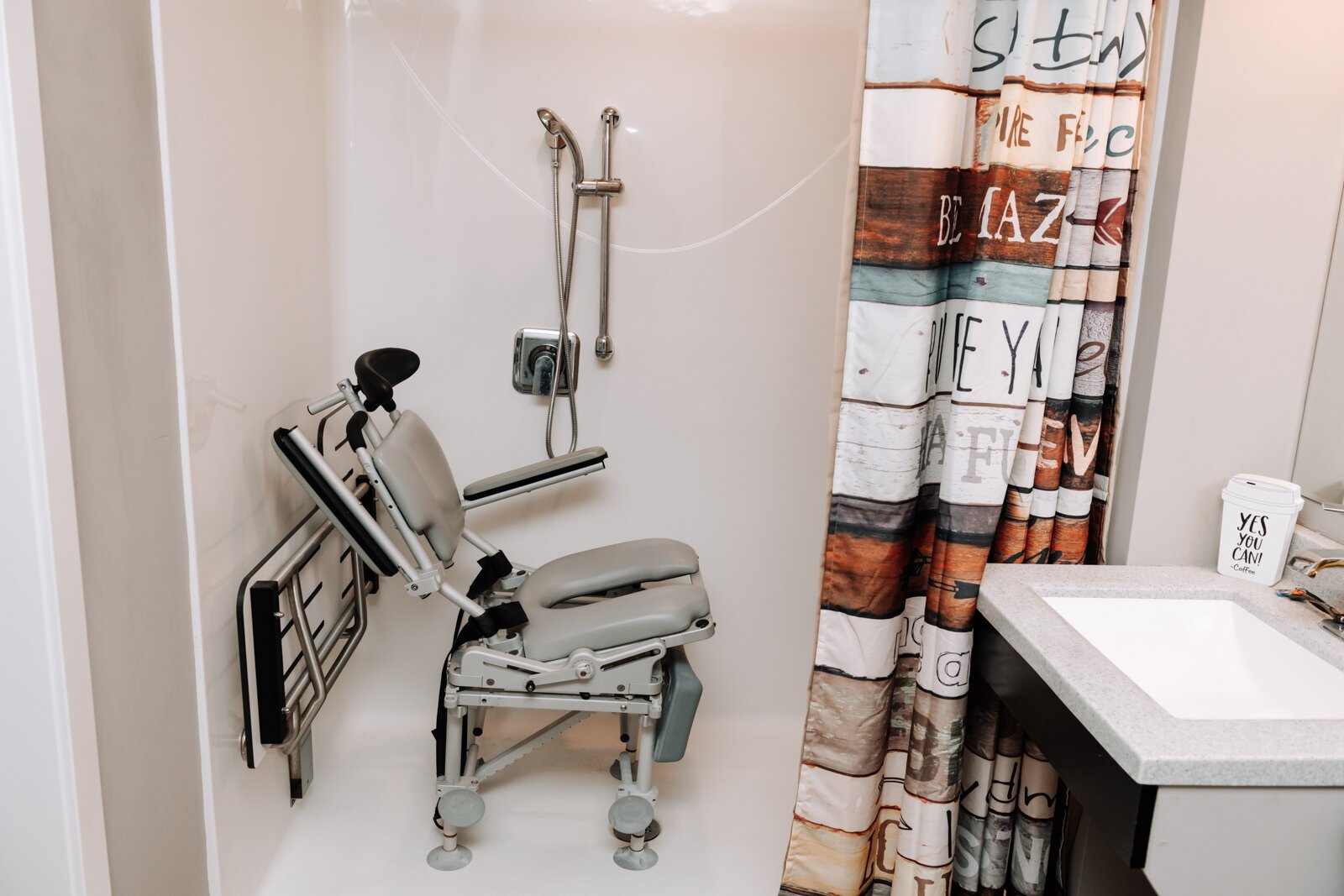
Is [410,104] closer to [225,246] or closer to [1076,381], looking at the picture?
[225,246]

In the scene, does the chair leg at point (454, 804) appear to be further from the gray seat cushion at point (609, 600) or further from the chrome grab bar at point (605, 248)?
the chrome grab bar at point (605, 248)

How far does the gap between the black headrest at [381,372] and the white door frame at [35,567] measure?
636 millimetres

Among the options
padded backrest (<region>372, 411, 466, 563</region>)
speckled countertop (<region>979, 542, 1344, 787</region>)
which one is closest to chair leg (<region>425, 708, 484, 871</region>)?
padded backrest (<region>372, 411, 466, 563</region>)

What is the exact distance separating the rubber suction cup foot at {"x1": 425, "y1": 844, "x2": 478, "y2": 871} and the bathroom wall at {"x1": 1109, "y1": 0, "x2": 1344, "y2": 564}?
4.92ft

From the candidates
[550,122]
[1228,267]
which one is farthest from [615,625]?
[1228,267]

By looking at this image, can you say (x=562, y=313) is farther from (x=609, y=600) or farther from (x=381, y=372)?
(x=609, y=600)

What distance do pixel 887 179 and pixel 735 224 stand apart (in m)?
1.01

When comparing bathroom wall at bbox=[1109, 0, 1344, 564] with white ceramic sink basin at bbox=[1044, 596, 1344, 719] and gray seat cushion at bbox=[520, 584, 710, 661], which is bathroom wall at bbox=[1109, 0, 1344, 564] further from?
gray seat cushion at bbox=[520, 584, 710, 661]

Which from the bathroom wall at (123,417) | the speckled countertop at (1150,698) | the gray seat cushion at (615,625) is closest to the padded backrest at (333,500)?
the bathroom wall at (123,417)

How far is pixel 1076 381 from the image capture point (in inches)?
63.2

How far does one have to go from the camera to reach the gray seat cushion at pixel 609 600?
197 centimetres

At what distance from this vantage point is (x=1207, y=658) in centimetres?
149

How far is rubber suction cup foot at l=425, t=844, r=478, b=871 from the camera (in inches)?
Result: 81.2

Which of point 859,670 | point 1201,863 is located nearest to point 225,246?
point 859,670
